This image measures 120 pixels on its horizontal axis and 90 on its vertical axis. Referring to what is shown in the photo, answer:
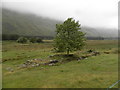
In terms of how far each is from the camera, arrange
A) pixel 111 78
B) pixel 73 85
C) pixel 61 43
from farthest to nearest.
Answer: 1. pixel 61 43
2. pixel 111 78
3. pixel 73 85

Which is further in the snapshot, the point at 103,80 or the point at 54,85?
the point at 103,80

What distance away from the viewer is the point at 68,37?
4916 cm

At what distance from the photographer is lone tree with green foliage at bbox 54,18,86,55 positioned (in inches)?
1874

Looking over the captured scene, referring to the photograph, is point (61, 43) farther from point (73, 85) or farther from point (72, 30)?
point (73, 85)

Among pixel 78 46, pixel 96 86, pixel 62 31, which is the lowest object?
pixel 96 86

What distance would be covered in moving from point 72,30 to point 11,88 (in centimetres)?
3646

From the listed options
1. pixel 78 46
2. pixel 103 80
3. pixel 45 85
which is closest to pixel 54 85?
pixel 45 85

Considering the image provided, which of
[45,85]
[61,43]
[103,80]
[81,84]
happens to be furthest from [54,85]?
[61,43]

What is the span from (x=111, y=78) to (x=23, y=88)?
16.9 metres

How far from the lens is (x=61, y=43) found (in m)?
46.8

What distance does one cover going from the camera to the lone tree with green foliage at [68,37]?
47.6m

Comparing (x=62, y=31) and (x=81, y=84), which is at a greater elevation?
(x=62, y=31)

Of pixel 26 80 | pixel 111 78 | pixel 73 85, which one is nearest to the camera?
pixel 73 85

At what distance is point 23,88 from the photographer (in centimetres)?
1881
